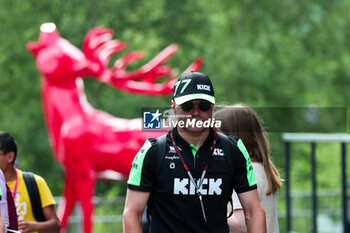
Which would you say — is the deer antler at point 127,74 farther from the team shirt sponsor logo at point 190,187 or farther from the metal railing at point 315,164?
the team shirt sponsor logo at point 190,187

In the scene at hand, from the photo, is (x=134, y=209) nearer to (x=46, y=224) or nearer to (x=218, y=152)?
(x=218, y=152)

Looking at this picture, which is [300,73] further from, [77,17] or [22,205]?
[22,205]

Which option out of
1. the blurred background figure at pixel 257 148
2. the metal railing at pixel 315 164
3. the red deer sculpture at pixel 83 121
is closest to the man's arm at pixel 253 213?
the blurred background figure at pixel 257 148

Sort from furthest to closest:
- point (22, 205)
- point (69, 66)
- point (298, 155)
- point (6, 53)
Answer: point (298, 155) → point (6, 53) → point (69, 66) → point (22, 205)

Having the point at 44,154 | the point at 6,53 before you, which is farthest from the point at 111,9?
the point at 44,154

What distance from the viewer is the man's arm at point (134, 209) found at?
3.37 m

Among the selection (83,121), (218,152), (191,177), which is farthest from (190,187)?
(83,121)

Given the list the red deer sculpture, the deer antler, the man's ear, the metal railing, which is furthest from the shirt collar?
the deer antler

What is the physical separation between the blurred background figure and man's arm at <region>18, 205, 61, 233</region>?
1.45m

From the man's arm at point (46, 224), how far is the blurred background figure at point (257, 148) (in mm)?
1448

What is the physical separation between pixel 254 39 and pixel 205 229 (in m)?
16.6

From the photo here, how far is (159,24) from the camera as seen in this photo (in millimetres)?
18531

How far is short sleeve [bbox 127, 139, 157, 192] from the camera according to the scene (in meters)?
3.36

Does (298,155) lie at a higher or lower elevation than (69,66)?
lower
